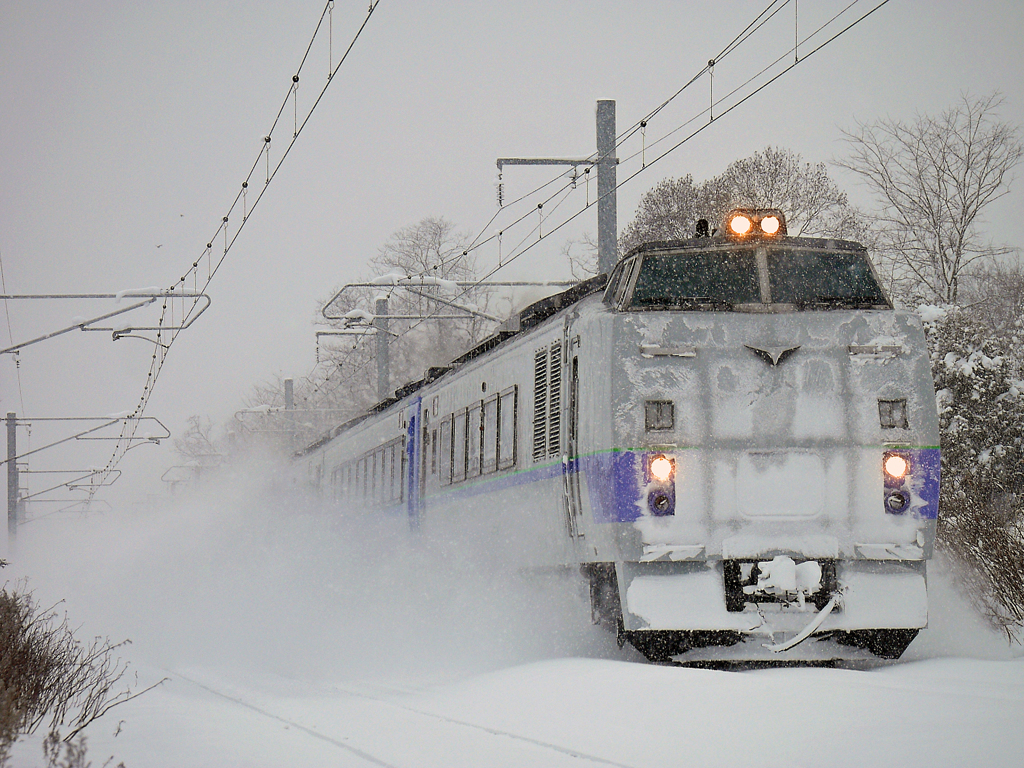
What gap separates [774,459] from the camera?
27.8ft

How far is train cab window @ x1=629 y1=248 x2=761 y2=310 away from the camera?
9.07 meters

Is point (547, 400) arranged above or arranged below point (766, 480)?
above

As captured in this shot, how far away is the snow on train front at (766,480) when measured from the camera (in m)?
8.34

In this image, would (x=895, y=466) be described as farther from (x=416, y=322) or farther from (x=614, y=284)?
(x=416, y=322)

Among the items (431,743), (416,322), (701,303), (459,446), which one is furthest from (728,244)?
(416,322)

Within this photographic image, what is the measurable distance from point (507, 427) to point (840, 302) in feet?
10.8

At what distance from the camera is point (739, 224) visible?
963cm

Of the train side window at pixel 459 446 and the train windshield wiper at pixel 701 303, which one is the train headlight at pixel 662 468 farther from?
the train side window at pixel 459 446

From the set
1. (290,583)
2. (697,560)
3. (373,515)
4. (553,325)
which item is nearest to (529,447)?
(553,325)

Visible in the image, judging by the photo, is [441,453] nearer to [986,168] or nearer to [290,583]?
[290,583]

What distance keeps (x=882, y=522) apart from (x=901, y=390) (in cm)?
90

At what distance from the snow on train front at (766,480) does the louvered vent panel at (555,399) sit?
0.98 m

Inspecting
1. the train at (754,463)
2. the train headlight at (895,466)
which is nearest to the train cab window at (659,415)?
the train at (754,463)

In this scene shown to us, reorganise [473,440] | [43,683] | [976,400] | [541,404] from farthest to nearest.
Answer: [976,400]
[473,440]
[541,404]
[43,683]
